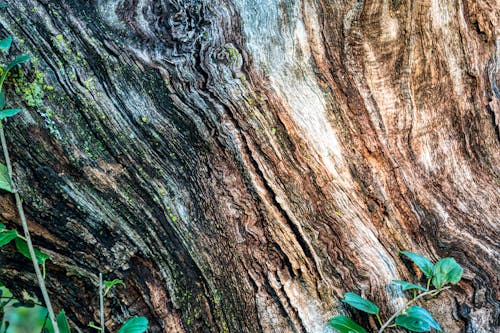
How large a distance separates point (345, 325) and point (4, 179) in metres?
1.02

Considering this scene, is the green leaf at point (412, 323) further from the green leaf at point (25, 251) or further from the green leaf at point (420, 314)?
the green leaf at point (25, 251)

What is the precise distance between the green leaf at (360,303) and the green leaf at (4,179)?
98 cm

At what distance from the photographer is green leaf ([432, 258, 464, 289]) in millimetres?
1211

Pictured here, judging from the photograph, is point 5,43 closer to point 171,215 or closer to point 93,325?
point 171,215

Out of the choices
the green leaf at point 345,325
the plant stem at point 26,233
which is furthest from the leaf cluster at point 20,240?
the green leaf at point 345,325

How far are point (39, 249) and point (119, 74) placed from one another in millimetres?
572

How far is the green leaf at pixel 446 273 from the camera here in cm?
121

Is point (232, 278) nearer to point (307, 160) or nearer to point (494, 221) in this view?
point (307, 160)

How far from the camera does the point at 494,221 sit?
1.54 m

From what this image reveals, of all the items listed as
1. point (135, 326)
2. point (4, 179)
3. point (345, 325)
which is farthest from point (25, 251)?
point (345, 325)

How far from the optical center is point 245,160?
4.33 ft

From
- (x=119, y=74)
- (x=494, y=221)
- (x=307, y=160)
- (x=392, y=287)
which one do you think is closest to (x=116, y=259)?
(x=119, y=74)

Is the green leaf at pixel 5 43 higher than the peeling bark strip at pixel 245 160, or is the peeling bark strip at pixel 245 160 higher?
the green leaf at pixel 5 43

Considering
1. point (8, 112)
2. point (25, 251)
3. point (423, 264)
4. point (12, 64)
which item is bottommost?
point (423, 264)
